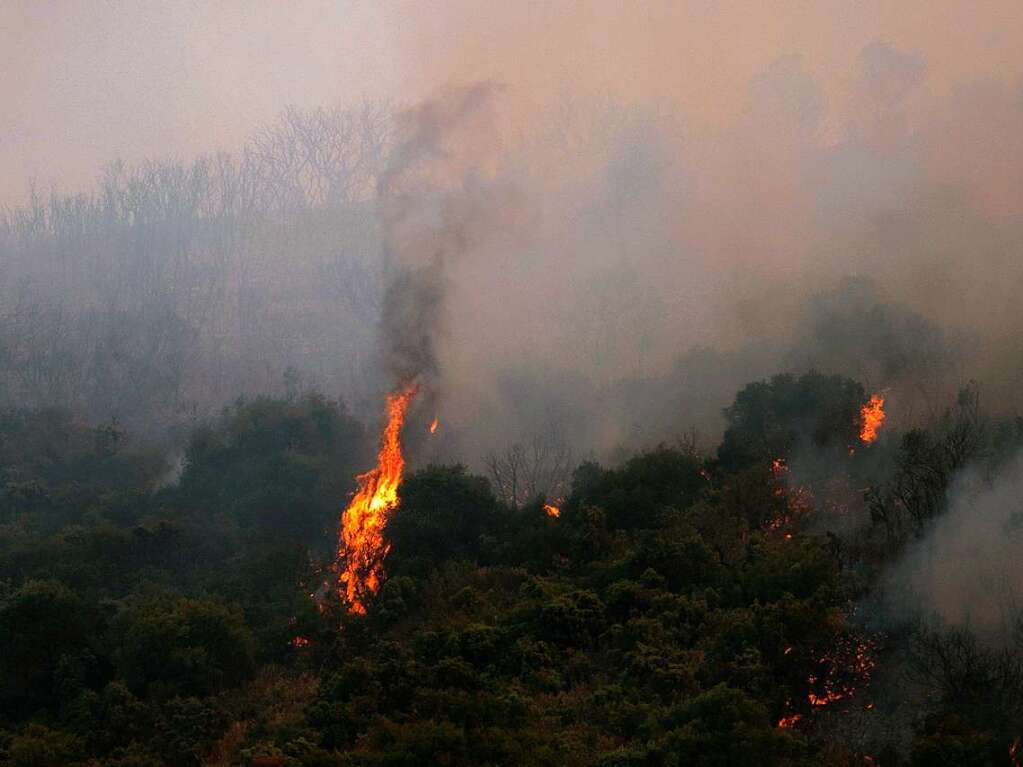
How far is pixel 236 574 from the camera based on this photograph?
178 ft

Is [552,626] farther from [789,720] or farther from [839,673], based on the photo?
[839,673]

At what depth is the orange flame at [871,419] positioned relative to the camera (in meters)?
56.2

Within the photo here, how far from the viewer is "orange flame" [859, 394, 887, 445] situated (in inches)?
2212

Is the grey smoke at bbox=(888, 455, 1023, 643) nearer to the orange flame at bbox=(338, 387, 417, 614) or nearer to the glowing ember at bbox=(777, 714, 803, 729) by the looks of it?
the glowing ember at bbox=(777, 714, 803, 729)

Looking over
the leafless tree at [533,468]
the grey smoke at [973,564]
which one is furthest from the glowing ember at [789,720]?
the leafless tree at [533,468]

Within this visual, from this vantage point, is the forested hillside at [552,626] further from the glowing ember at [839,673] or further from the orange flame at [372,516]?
the orange flame at [372,516]

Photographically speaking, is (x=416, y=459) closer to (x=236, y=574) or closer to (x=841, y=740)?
(x=236, y=574)

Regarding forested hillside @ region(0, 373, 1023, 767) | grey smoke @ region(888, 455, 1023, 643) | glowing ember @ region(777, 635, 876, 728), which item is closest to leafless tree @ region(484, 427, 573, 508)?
forested hillside @ region(0, 373, 1023, 767)

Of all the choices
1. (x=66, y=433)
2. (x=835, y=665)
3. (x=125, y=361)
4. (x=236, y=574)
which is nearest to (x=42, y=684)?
(x=236, y=574)

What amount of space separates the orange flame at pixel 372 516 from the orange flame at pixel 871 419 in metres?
20.4

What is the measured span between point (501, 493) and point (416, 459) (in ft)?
16.2

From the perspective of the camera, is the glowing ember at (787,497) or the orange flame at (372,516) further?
the orange flame at (372,516)

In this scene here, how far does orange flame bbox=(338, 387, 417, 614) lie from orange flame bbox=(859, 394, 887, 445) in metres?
20.4

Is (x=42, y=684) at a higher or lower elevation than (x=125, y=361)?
lower
